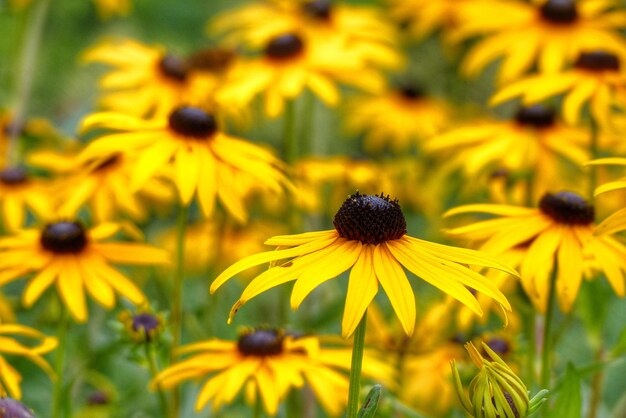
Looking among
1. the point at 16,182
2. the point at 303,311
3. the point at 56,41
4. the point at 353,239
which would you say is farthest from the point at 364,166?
the point at 56,41

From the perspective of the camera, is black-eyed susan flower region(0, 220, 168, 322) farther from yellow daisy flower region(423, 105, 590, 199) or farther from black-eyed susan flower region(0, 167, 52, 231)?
yellow daisy flower region(423, 105, 590, 199)

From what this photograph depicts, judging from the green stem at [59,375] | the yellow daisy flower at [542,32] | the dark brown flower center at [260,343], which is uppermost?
the yellow daisy flower at [542,32]

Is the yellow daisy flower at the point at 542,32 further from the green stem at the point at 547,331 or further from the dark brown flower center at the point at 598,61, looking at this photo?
the green stem at the point at 547,331

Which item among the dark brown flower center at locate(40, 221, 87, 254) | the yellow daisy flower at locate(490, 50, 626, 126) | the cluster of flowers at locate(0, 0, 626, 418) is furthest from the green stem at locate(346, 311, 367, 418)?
the yellow daisy flower at locate(490, 50, 626, 126)

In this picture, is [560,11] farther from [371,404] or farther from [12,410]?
[12,410]

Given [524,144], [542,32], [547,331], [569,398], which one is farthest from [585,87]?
[569,398]

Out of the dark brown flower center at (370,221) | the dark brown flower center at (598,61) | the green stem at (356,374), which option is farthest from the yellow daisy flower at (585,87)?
the green stem at (356,374)
